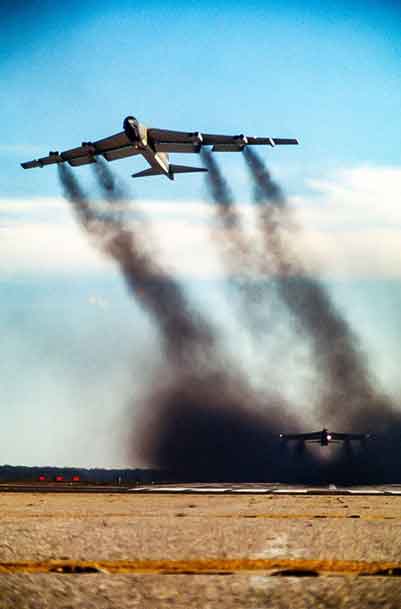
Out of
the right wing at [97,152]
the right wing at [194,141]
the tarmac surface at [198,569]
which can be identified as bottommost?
the tarmac surface at [198,569]

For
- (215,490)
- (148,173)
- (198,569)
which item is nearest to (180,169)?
(148,173)

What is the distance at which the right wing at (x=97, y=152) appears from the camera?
193 feet

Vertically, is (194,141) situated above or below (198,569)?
above

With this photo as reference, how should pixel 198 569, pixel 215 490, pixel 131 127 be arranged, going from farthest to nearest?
pixel 131 127 < pixel 215 490 < pixel 198 569

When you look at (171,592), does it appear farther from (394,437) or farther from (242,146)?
(394,437)

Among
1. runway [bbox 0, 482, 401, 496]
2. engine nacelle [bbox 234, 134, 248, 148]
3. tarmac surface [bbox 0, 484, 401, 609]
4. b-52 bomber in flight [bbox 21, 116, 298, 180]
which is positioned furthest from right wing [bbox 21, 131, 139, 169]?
tarmac surface [bbox 0, 484, 401, 609]

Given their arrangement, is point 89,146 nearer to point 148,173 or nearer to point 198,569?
point 148,173

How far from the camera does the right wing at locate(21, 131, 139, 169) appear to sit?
58844 mm

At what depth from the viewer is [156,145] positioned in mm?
57938

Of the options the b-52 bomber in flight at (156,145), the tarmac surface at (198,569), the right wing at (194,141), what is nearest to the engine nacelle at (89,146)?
the b-52 bomber in flight at (156,145)

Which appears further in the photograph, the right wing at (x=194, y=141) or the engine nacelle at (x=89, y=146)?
the engine nacelle at (x=89, y=146)

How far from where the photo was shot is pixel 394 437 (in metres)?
168

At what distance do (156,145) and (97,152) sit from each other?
7.10 metres

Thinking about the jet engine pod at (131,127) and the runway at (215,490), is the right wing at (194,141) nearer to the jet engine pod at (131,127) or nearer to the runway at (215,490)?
the jet engine pod at (131,127)
